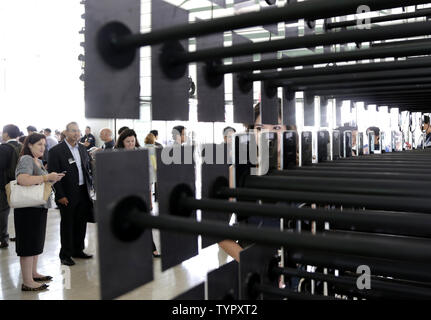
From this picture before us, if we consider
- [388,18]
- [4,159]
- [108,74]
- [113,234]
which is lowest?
[113,234]

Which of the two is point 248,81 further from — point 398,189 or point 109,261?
point 109,261

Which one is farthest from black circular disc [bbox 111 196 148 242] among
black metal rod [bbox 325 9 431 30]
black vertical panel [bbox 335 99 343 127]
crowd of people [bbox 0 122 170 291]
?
crowd of people [bbox 0 122 170 291]

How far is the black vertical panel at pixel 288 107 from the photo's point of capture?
127 centimetres

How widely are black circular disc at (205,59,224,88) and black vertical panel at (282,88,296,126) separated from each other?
1.22ft

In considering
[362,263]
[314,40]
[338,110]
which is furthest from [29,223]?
[314,40]

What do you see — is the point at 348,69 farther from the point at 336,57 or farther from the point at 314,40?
the point at 314,40

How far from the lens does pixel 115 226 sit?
65 cm

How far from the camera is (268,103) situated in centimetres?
118

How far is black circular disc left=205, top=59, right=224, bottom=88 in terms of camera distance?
3.02ft

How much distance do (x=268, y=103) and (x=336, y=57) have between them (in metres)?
0.34

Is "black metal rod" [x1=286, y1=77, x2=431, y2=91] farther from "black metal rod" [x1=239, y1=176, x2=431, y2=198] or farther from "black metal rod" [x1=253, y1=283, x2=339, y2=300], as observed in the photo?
"black metal rod" [x1=253, y1=283, x2=339, y2=300]

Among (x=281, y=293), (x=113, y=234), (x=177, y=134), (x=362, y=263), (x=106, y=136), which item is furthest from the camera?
(x=106, y=136)

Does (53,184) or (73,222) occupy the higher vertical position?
(53,184)
